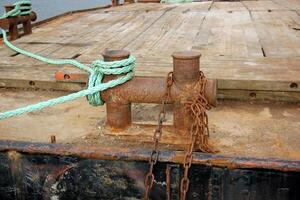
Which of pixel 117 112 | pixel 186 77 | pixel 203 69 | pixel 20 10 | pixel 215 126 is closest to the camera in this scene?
pixel 186 77

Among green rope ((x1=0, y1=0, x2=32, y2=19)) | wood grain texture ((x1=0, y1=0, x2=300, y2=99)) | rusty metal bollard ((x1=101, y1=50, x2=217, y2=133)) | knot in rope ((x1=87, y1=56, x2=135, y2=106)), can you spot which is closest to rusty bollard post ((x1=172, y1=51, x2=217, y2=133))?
rusty metal bollard ((x1=101, y1=50, x2=217, y2=133))

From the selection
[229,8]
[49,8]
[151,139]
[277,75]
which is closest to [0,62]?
[151,139]

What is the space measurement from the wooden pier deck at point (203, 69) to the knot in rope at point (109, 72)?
32cm

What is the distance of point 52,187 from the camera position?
8.76ft

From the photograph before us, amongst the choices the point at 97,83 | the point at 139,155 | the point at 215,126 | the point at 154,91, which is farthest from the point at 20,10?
the point at 139,155

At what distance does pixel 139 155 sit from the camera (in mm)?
2373

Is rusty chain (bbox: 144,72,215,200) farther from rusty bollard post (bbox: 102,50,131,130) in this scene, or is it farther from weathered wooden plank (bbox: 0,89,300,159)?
rusty bollard post (bbox: 102,50,131,130)

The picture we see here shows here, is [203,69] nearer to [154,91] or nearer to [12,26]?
[154,91]

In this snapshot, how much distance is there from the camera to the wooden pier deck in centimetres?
A: 288

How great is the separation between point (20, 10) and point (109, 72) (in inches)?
127

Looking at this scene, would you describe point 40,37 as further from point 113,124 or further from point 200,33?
point 113,124

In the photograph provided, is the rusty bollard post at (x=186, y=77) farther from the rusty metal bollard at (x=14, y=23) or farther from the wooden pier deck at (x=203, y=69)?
the rusty metal bollard at (x=14, y=23)

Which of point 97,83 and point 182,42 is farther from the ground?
point 97,83

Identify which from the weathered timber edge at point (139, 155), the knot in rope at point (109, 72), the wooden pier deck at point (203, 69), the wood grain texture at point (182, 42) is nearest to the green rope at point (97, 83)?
the knot in rope at point (109, 72)
